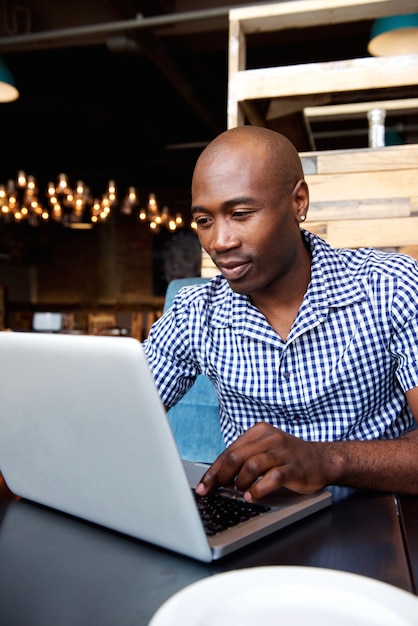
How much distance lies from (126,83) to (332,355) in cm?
606

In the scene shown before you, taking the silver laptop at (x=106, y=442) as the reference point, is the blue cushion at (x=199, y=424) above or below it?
below

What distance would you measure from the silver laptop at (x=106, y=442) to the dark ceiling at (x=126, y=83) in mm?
2249

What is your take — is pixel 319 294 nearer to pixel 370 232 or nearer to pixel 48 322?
pixel 370 232

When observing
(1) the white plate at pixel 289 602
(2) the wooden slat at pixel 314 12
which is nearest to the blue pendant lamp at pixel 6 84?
(2) the wooden slat at pixel 314 12

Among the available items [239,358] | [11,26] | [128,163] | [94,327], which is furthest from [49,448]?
[128,163]

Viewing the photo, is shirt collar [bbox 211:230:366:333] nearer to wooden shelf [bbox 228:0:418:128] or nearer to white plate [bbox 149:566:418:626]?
white plate [bbox 149:566:418:626]

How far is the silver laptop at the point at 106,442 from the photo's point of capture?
0.54 meters

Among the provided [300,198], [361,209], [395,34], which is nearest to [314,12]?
[361,209]

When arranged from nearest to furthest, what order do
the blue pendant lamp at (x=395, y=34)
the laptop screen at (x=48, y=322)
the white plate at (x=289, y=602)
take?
1. the white plate at (x=289, y=602)
2. the blue pendant lamp at (x=395, y=34)
3. the laptop screen at (x=48, y=322)

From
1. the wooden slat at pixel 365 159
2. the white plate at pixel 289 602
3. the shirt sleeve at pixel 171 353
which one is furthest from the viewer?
the wooden slat at pixel 365 159

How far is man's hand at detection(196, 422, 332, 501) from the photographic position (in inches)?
29.9

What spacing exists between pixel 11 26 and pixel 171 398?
15.7 feet

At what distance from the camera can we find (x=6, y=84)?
3.89m

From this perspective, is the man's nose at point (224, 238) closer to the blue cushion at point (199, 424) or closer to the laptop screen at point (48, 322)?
the blue cushion at point (199, 424)
